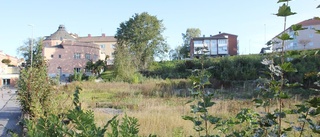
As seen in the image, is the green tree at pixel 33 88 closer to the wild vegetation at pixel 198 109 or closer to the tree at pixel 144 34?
the wild vegetation at pixel 198 109

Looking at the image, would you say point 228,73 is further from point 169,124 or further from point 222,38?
point 222,38

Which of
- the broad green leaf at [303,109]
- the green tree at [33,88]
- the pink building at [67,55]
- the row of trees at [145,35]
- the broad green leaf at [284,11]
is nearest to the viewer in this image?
the broad green leaf at [284,11]

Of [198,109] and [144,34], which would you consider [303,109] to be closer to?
[198,109]

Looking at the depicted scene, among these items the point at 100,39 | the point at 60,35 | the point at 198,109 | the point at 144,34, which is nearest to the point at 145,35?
the point at 144,34

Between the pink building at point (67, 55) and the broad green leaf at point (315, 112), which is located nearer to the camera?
the broad green leaf at point (315, 112)

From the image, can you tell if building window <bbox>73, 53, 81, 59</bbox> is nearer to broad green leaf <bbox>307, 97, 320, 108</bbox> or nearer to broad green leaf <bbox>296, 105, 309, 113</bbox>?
broad green leaf <bbox>296, 105, 309, 113</bbox>

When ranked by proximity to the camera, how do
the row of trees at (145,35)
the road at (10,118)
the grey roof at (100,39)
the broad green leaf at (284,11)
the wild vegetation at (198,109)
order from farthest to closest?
the grey roof at (100,39) → the row of trees at (145,35) → the road at (10,118) → the broad green leaf at (284,11) → the wild vegetation at (198,109)

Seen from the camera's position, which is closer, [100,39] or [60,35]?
[60,35]

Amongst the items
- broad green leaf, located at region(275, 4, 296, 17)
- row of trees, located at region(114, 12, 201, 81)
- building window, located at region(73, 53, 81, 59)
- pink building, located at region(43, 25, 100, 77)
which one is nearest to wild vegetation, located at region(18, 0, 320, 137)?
broad green leaf, located at region(275, 4, 296, 17)

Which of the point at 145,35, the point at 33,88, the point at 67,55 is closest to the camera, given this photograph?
the point at 33,88

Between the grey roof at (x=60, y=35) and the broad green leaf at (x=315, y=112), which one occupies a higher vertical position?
the grey roof at (x=60, y=35)

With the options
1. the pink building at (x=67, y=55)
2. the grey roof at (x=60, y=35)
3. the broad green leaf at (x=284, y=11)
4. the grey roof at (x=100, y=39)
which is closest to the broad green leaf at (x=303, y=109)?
the broad green leaf at (x=284, y=11)

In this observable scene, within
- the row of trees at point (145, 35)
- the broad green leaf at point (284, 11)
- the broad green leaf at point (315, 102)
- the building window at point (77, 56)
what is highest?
the row of trees at point (145, 35)

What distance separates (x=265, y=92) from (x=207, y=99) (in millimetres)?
374
